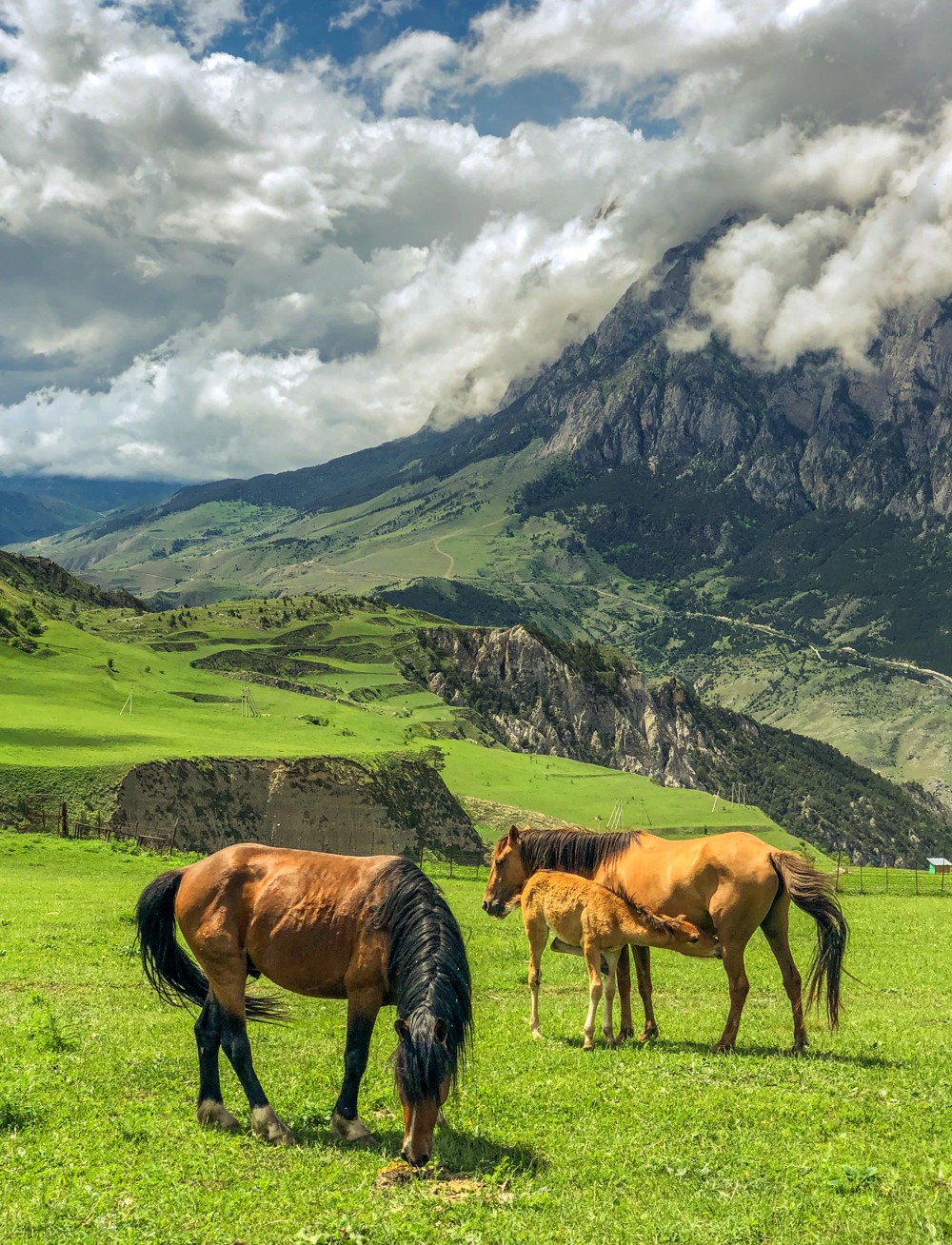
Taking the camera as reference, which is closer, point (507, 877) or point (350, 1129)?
point (350, 1129)

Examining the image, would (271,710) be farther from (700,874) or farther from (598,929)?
(700,874)

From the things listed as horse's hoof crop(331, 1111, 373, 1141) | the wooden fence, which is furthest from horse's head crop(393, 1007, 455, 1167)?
the wooden fence

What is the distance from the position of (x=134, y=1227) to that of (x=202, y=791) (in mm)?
60623

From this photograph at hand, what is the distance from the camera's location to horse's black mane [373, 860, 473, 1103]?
1055 centimetres

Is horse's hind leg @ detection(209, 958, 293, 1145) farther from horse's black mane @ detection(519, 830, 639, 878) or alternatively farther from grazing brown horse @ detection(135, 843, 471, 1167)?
horse's black mane @ detection(519, 830, 639, 878)

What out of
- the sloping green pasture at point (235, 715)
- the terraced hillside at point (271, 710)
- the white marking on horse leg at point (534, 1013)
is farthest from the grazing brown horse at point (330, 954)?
the terraced hillside at point (271, 710)

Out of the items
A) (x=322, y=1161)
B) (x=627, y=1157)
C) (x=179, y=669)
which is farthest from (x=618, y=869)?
(x=179, y=669)

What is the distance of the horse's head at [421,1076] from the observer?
10.5 m

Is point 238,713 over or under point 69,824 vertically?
over

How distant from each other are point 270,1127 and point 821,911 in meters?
9.82

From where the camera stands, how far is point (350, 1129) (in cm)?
1138

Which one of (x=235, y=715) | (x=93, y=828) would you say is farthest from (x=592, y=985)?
(x=235, y=715)

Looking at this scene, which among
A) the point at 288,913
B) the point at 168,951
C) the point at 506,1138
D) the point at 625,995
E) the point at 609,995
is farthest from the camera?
the point at 625,995

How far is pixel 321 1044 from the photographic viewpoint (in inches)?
628
